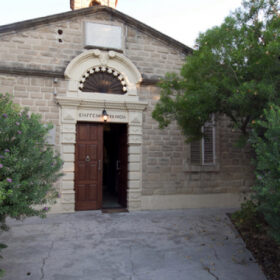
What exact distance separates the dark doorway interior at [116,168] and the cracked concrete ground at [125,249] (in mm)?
1355

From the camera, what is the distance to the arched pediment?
7188 millimetres

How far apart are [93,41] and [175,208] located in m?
5.26

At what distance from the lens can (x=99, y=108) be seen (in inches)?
290

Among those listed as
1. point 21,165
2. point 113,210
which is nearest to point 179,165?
point 113,210

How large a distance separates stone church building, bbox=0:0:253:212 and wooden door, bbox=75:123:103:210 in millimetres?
27

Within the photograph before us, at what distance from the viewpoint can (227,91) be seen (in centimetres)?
530

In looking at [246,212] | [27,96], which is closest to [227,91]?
[246,212]

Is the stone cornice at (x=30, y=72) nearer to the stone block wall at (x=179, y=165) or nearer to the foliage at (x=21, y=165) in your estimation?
the stone block wall at (x=179, y=165)

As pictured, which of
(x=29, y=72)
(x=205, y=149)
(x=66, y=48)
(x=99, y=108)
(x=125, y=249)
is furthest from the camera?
(x=205, y=149)

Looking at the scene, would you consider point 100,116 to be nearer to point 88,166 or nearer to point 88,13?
point 88,166

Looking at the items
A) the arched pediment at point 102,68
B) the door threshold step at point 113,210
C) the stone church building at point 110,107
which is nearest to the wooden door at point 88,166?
the stone church building at point 110,107

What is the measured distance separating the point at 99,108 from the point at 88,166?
1630mm

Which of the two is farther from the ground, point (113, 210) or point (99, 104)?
point (99, 104)

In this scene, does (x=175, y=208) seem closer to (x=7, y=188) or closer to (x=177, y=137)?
(x=177, y=137)
